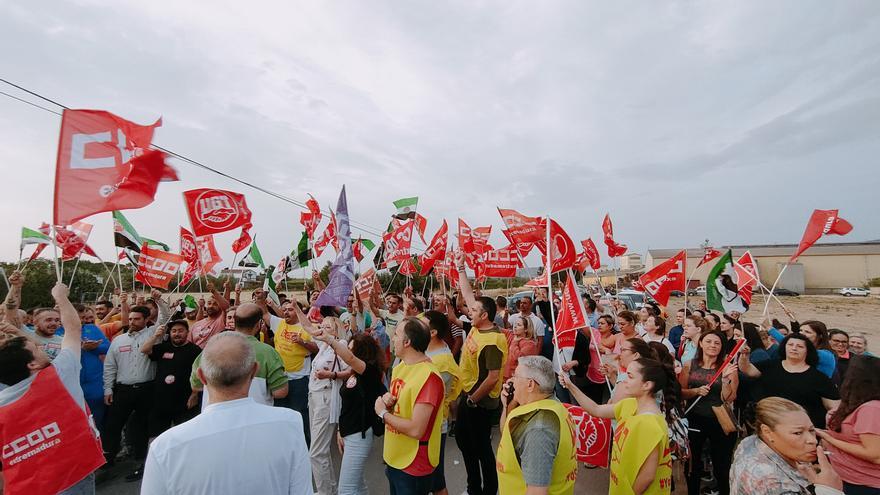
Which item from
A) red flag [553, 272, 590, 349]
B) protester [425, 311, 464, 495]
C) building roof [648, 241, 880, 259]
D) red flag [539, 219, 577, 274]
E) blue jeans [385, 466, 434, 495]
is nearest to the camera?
blue jeans [385, 466, 434, 495]

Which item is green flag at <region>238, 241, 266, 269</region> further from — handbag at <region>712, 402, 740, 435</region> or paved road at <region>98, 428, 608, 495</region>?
handbag at <region>712, 402, 740, 435</region>

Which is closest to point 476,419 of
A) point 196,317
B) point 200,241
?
point 196,317

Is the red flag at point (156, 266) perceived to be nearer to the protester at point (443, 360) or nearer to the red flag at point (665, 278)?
the protester at point (443, 360)

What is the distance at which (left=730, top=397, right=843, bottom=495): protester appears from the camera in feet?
6.68

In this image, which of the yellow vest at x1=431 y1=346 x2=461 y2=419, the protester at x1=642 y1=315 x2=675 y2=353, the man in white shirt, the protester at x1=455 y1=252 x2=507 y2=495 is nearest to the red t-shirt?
the yellow vest at x1=431 y1=346 x2=461 y2=419

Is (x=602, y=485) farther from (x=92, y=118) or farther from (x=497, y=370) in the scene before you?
(x=92, y=118)

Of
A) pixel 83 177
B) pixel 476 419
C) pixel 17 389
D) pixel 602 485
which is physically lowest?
pixel 602 485

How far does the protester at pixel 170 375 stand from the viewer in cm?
494

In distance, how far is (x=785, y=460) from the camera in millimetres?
2125

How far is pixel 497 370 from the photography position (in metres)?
4.14

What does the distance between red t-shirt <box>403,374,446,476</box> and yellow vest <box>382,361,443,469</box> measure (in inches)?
→ 0.9

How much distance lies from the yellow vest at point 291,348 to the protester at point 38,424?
7.70 ft

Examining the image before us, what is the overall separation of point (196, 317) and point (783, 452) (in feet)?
25.9

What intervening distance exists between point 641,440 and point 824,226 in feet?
20.3
